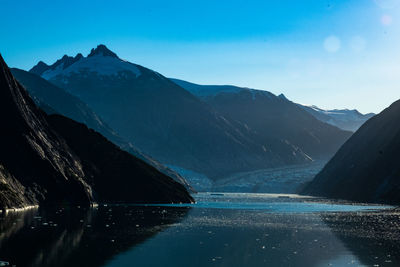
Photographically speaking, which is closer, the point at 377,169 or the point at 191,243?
the point at 191,243

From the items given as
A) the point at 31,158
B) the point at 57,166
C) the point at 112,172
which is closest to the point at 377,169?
the point at 112,172

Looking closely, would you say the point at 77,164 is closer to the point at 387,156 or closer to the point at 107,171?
the point at 107,171

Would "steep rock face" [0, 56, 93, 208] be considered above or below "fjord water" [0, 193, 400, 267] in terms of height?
above

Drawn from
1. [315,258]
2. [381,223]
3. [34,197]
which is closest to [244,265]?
[315,258]

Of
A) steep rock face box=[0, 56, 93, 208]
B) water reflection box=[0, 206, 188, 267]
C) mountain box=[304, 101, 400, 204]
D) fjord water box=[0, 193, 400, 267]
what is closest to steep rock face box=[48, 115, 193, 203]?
steep rock face box=[0, 56, 93, 208]

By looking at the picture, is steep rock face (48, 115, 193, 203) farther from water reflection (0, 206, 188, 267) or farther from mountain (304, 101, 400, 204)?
mountain (304, 101, 400, 204)

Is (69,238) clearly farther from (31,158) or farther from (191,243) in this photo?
(31,158)

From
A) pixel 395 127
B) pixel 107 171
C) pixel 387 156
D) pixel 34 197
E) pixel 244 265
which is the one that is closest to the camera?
pixel 244 265

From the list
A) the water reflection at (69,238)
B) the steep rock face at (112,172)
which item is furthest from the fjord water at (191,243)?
the steep rock face at (112,172)
